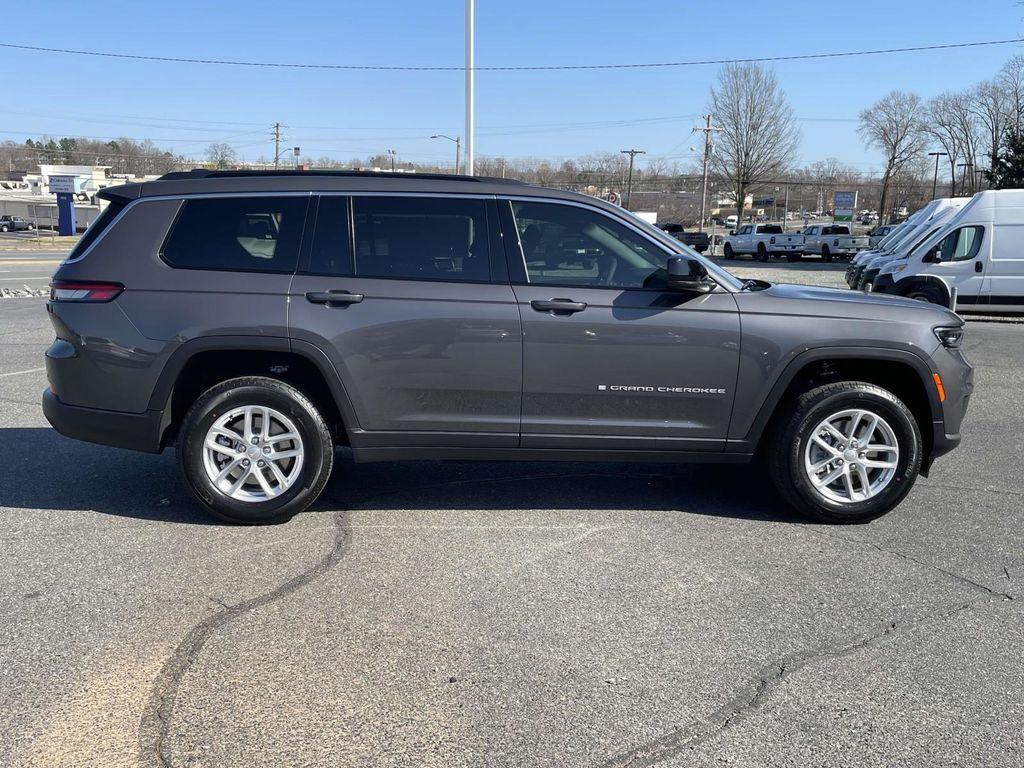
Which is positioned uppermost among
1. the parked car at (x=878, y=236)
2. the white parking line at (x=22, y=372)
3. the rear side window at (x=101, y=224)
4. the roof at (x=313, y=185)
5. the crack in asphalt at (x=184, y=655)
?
the parked car at (x=878, y=236)

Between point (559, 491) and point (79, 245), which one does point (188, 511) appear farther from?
point (559, 491)

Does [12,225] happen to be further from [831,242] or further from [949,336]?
[949,336]

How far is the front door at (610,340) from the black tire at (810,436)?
0.38m

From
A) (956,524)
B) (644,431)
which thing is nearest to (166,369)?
(644,431)

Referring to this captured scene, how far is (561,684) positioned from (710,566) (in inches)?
57.0

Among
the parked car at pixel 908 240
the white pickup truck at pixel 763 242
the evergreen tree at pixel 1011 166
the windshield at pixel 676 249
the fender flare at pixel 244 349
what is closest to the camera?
the fender flare at pixel 244 349

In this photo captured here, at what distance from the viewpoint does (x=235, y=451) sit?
497 centimetres

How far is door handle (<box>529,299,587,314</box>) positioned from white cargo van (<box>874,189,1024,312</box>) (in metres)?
13.8

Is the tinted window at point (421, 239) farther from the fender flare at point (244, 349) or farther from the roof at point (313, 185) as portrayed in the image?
the fender flare at point (244, 349)

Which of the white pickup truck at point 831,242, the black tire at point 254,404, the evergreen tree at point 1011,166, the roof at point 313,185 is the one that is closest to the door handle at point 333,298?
the black tire at point 254,404

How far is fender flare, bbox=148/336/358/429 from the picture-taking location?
191 inches

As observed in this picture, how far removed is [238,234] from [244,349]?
0.66m

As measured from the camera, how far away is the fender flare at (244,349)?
486 cm

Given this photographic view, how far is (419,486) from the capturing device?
587cm
